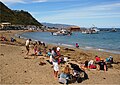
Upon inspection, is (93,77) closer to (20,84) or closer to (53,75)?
(53,75)

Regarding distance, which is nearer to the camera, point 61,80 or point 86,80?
point 61,80

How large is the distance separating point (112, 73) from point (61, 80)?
556cm

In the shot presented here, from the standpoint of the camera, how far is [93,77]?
1658cm

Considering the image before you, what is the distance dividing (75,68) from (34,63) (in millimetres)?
4911

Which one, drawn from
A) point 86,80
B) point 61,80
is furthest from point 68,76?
point 86,80

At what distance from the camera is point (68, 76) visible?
14773 mm

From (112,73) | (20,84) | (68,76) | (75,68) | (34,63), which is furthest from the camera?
(34,63)

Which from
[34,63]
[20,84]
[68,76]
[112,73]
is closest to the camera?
[20,84]

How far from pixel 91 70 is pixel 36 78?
5351 mm

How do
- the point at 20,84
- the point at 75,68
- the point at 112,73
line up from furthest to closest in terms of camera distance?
the point at 112,73
the point at 75,68
the point at 20,84

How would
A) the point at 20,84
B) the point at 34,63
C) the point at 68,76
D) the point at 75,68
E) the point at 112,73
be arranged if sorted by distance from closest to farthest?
the point at 20,84 → the point at 68,76 → the point at 75,68 → the point at 112,73 → the point at 34,63

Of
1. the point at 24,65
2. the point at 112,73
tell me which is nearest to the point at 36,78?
the point at 24,65

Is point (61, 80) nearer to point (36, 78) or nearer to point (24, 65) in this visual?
point (36, 78)

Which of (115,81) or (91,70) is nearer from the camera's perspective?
(115,81)
